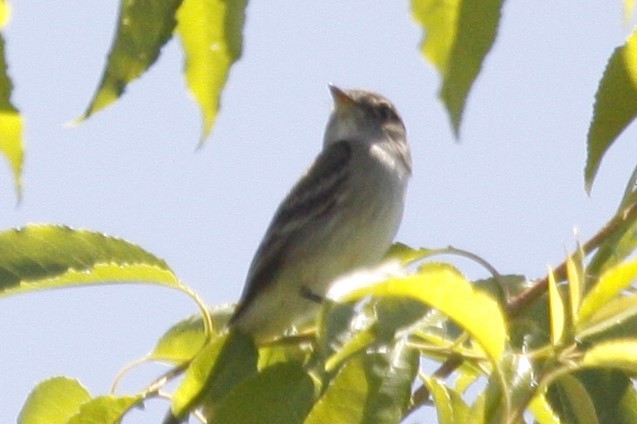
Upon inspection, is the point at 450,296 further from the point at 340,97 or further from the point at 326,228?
the point at 340,97

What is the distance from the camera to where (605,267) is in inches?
84.2

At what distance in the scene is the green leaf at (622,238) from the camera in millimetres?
2072

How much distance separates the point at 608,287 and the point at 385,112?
544 centimetres

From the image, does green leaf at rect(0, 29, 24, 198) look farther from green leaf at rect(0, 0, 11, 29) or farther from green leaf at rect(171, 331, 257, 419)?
green leaf at rect(171, 331, 257, 419)

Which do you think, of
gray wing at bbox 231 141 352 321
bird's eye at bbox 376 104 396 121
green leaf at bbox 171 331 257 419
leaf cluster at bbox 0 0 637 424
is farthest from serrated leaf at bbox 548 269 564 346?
bird's eye at bbox 376 104 396 121

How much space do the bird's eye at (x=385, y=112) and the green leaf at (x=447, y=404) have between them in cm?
514

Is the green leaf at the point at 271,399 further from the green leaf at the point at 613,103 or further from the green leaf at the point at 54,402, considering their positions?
the green leaf at the point at 613,103

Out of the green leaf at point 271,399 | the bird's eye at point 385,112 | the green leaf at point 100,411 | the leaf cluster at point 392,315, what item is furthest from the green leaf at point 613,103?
the bird's eye at point 385,112

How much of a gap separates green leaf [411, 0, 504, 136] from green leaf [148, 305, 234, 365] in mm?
827

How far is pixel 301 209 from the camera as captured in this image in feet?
18.0

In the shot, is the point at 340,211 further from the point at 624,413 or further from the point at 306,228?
the point at 624,413

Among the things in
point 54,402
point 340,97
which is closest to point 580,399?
point 54,402

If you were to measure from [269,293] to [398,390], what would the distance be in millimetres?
3340

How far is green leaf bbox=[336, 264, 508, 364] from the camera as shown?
1.26 m
